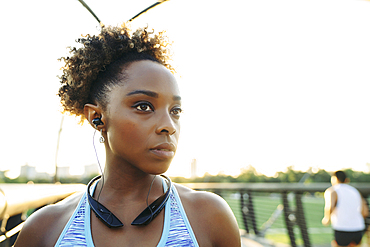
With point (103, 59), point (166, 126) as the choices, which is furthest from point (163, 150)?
point (103, 59)

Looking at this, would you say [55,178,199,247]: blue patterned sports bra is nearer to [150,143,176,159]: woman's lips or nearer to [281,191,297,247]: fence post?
[150,143,176,159]: woman's lips

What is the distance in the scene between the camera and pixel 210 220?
1.48 meters

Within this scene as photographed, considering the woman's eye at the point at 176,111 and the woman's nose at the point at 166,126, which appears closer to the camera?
the woman's nose at the point at 166,126

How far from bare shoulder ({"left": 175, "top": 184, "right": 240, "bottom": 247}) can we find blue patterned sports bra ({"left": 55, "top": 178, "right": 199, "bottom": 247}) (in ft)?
0.16

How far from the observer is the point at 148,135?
1347mm

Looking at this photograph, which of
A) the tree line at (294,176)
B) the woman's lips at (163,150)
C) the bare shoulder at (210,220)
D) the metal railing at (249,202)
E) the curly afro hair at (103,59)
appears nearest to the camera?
the woman's lips at (163,150)

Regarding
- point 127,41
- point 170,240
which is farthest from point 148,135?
point 127,41

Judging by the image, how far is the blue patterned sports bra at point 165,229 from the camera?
1.36 m

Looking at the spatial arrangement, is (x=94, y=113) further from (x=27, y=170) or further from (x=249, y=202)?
(x=27, y=170)

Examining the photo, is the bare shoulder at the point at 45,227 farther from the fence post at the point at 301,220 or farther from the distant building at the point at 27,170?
the fence post at the point at 301,220

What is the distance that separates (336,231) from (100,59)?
18.1ft

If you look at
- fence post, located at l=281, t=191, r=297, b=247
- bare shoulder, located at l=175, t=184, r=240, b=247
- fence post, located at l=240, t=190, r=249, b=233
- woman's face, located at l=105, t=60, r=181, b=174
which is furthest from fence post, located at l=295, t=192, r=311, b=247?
woman's face, located at l=105, t=60, r=181, b=174

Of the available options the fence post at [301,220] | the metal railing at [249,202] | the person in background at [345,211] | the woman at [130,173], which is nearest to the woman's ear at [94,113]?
the woman at [130,173]

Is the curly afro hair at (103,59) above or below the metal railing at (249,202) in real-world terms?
above
